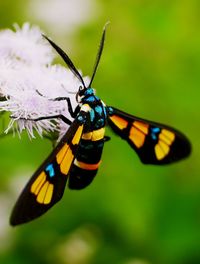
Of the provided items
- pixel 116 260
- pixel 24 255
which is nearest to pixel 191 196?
pixel 116 260

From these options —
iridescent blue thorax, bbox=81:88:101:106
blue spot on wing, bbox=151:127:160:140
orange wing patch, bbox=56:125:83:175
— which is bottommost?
orange wing patch, bbox=56:125:83:175

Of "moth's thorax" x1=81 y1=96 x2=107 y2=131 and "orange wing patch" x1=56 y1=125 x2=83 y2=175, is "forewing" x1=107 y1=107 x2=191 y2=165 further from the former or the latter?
"orange wing patch" x1=56 y1=125 x2=83 y2=175

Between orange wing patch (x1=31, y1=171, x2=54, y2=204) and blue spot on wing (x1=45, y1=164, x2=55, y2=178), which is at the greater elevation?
blue spot on wing (x1=45, y1=164, x2=55, y2=178)

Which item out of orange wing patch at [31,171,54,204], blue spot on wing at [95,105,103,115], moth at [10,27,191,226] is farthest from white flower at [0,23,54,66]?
orange wing patch at [31,171,54,204]

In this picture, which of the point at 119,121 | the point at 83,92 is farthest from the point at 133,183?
the point at 83,92

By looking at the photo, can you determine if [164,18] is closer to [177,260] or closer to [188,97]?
[188,97]

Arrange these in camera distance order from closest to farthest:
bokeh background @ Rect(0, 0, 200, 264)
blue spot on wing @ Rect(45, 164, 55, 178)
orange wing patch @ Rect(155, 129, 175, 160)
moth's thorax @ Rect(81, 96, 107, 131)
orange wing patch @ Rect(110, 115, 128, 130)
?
blue spot on wing @ Rect(45, 164, 55, 178) → moth's thorax @ Rect(81, 96, 107, 131) → orange wing patch @ Rect(110, 115, 128, 130) → orange wing patch @ Rect(155, 129, 175, 160) → bokeh background @ Rect(0, 0, 200, 264)

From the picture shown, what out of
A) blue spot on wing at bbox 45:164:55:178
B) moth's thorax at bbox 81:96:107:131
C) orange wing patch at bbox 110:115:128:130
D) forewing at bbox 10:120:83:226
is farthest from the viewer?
orange wing patch at bbox 110:115:128:130

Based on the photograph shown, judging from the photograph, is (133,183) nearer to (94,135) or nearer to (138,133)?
(138,133)
